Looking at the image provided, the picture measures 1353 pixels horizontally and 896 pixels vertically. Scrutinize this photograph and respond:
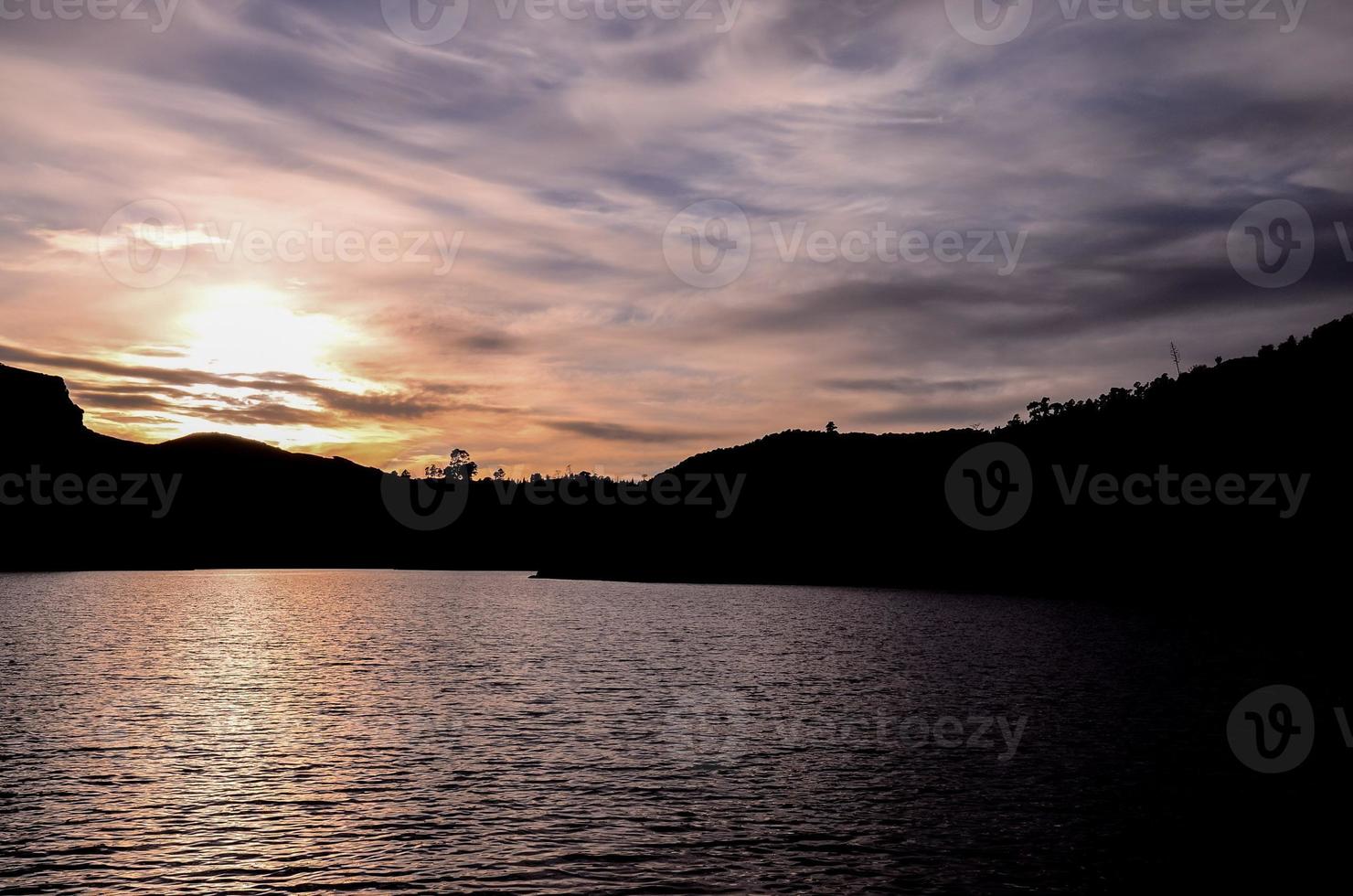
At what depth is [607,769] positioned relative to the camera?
143 ft

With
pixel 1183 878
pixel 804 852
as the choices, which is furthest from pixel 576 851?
pixel 1183 878

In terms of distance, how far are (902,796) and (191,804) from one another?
27282 mm

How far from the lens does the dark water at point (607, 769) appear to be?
29672 mm

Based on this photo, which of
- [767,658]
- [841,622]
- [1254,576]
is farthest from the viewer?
[1254,576]

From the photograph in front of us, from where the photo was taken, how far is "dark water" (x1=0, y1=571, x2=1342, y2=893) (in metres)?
29.7

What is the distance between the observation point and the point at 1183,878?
1119 inches

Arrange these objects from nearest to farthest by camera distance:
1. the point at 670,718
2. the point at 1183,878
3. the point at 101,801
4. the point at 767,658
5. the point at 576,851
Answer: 1. the point at 1183,878
2. the point at 576,851
3. the point at 101,801
4. the point at 670,718
5. the point at 767,658

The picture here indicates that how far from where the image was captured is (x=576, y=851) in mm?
31125

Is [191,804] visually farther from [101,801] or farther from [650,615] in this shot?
[650,615]

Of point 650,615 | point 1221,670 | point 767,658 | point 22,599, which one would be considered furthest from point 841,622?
point 22,599

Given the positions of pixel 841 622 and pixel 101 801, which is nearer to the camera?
pixel 101 801

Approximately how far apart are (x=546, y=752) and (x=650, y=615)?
11734cm

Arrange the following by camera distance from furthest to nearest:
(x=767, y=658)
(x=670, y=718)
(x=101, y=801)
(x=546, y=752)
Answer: (x=767, y=658), (x=670, y=718), (x=546, y=752), (x=101, y=801)

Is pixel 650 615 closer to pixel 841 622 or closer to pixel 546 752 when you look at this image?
pixel 841 622
